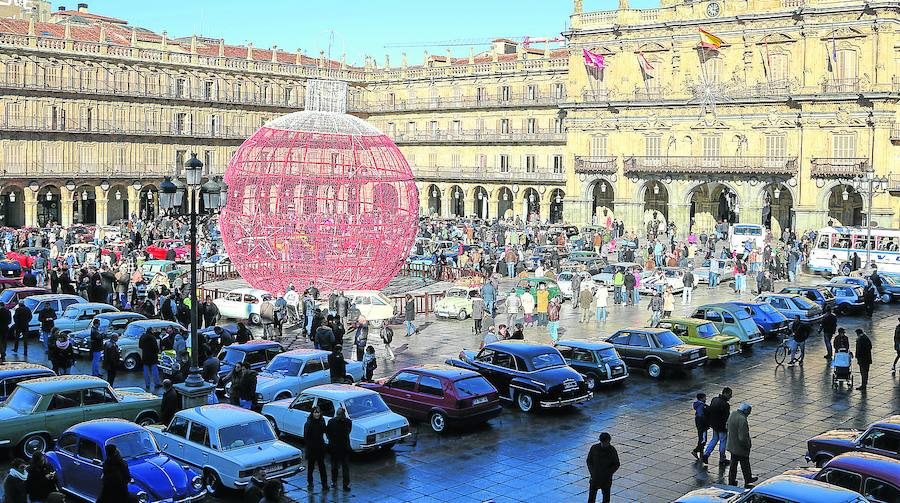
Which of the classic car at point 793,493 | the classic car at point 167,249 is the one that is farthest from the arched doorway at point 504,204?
the classic car at point 793,493

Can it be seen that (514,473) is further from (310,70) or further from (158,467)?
(310,70)

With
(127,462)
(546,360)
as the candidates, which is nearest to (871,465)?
(546,360)

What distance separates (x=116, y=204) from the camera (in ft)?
220

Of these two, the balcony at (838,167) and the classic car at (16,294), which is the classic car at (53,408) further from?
the balcony at (838,167)

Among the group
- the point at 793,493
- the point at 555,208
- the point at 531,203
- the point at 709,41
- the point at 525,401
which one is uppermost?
the point at 709,41

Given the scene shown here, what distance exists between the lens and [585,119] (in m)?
61.3

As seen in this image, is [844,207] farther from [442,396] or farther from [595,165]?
[442,396]

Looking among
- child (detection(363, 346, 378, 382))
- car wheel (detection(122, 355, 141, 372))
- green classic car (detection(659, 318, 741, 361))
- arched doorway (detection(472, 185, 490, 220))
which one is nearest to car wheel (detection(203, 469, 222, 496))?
child (detection(363, 346, 378, 382))

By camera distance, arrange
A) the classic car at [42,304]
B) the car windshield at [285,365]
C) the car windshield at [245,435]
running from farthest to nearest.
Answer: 1. the classic car at [42,304]
2. the car windshield at [285,365]
3. the car windshield at [245,435]

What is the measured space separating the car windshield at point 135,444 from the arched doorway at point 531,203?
55.0 metres

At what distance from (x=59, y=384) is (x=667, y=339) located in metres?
12.3

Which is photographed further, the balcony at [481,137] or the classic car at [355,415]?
the balcony at [481,137]

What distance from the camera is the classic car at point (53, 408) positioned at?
15914 millimetres

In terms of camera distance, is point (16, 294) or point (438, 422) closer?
point (438, 422)
